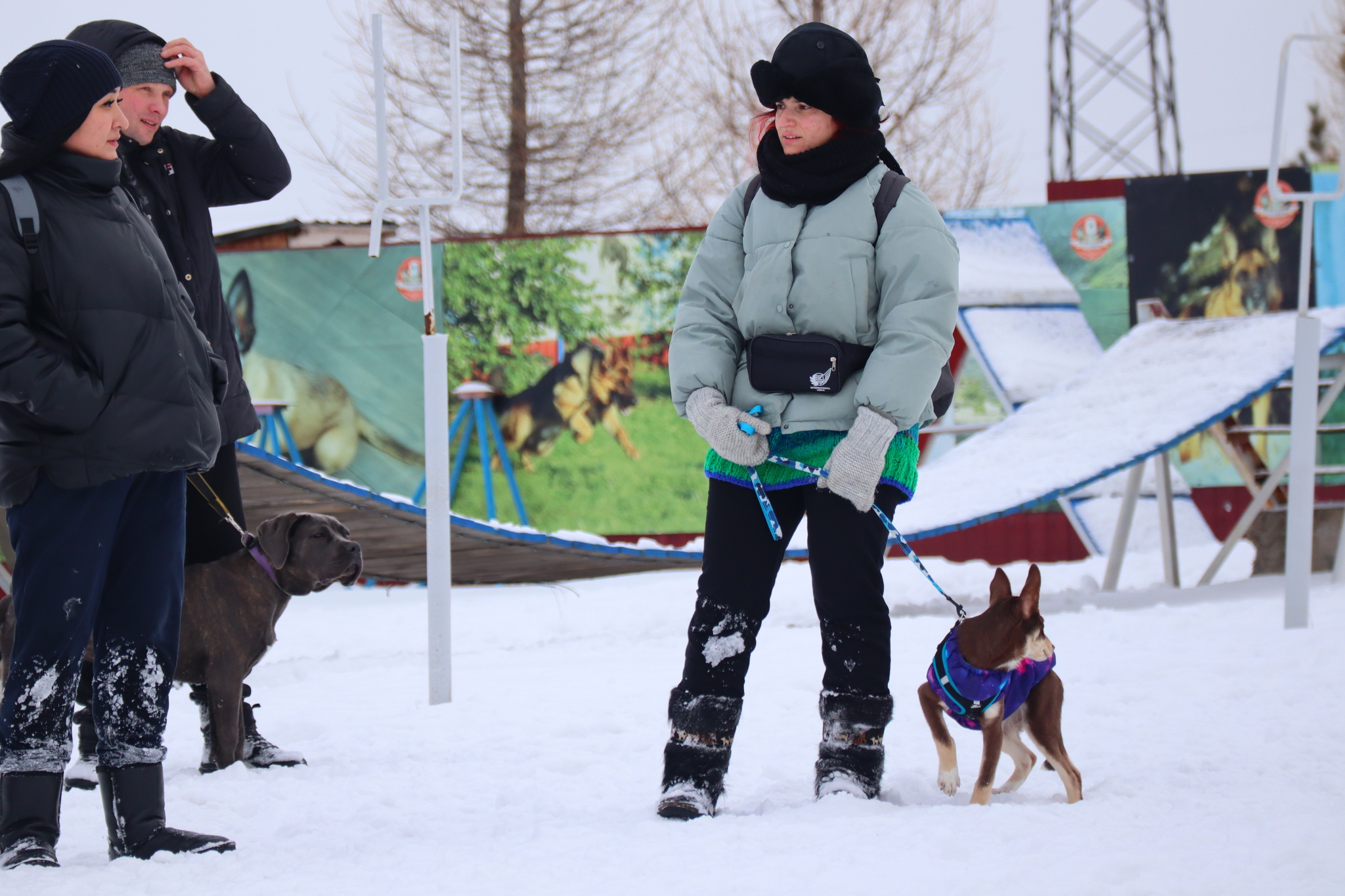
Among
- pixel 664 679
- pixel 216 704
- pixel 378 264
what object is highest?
pixel 378 264

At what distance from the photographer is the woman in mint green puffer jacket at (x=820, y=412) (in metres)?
2.26

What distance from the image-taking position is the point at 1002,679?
222 centimetres

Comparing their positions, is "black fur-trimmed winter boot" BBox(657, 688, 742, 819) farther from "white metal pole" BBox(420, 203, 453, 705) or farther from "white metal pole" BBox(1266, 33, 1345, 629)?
"white metal pole" BBox(1266, 33, 1345, 629)

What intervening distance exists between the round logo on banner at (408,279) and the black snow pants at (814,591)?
6.22 meters

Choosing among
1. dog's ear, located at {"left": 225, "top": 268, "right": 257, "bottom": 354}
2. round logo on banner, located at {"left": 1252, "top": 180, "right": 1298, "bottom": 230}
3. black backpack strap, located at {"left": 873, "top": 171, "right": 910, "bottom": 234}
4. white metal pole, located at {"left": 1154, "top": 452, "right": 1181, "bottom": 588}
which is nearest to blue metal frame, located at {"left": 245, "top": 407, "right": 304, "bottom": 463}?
dog's ear, located at {"left": 225, "top": 268, "right": 257, "bottom": 354}

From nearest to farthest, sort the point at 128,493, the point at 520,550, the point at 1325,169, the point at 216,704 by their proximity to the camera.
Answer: the point at 128,493
the point at 216,704
the point at 520,550
the point at 1325,169

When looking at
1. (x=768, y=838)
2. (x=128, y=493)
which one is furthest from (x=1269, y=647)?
(x=128, y=493)

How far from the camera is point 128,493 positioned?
2096 millimetres

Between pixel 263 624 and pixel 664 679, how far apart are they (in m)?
1.49

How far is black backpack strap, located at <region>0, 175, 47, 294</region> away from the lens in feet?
6.30

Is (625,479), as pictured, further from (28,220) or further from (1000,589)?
(28,220)

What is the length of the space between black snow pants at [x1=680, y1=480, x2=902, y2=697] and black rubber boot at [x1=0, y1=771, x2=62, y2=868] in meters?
1.17

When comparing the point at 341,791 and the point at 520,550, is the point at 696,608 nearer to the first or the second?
the point at 341,791

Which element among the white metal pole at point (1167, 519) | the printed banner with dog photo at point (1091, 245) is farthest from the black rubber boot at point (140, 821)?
the printed banner with dog photo at point (1091, 245)
